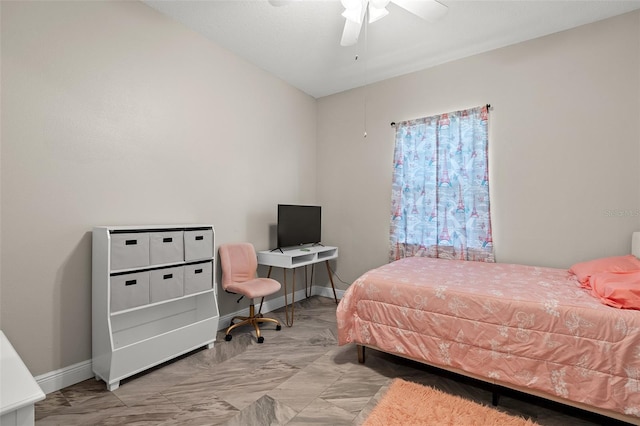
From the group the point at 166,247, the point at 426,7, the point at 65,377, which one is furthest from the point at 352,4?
the point at 65,377

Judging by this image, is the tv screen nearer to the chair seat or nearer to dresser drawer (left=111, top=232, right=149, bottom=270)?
the chair seat

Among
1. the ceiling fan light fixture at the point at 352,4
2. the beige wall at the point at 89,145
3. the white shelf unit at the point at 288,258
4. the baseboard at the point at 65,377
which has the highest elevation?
the ceiling fan light fixture at the point at 352,4

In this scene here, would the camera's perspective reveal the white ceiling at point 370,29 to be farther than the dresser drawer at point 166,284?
Yes

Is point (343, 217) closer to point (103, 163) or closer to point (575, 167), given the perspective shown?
point (575, 167)

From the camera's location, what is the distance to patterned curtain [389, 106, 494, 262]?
324 cm

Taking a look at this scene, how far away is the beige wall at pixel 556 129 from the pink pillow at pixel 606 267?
0.41 m

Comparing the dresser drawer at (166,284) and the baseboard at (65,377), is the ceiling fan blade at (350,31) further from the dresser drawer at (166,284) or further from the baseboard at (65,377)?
the baseboard at (65,377)

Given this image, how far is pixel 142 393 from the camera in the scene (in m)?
2.02

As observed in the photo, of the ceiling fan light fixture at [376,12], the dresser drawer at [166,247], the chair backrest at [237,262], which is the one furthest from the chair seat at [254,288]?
the ceiling fan light fixture at [376,12]

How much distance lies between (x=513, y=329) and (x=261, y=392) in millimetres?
1656

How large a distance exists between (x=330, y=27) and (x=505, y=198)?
7.96 ft

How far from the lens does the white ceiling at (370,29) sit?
2541 millimetres

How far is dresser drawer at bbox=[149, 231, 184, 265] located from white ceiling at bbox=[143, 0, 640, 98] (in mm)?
1909

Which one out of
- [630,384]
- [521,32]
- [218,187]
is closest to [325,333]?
[218,187]
